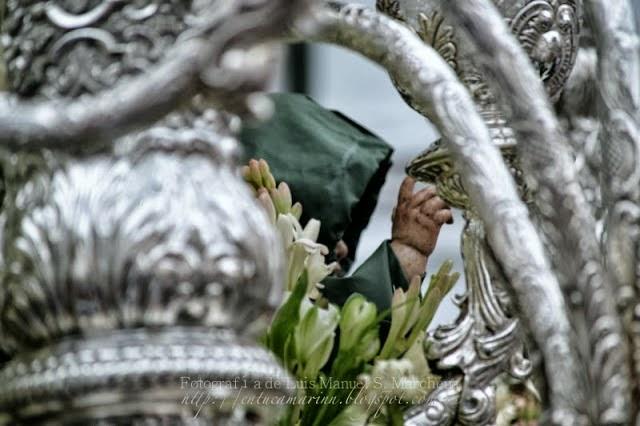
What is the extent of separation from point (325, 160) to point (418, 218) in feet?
0.35

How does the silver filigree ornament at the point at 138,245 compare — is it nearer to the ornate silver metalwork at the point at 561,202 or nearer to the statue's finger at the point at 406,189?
the ornate silver metalwork at the point at 561,202

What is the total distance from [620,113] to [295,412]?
32 cm

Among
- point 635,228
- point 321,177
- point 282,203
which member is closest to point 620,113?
point 635,228

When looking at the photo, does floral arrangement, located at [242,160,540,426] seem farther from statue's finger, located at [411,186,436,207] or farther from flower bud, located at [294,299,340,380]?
statue's finger, located at [411,186,436,207]

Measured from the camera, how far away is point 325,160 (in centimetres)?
167

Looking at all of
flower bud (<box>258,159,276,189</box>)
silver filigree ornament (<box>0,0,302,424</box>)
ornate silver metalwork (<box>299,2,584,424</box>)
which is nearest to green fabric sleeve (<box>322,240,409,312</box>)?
flower bud (<box>258,159,276,189</box>)

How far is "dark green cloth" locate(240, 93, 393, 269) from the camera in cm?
161

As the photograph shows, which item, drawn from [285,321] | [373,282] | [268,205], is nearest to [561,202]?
[285,321]

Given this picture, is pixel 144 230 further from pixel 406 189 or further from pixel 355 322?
pixel 406 189

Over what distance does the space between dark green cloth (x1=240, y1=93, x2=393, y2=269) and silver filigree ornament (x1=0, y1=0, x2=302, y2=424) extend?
35.8 inches

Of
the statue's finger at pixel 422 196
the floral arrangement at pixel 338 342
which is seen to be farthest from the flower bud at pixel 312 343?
the statue's finger at pixel 422 196

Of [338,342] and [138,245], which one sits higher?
[138,245]

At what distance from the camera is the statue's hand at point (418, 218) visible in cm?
163

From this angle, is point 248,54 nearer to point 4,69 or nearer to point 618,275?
point 4,69
